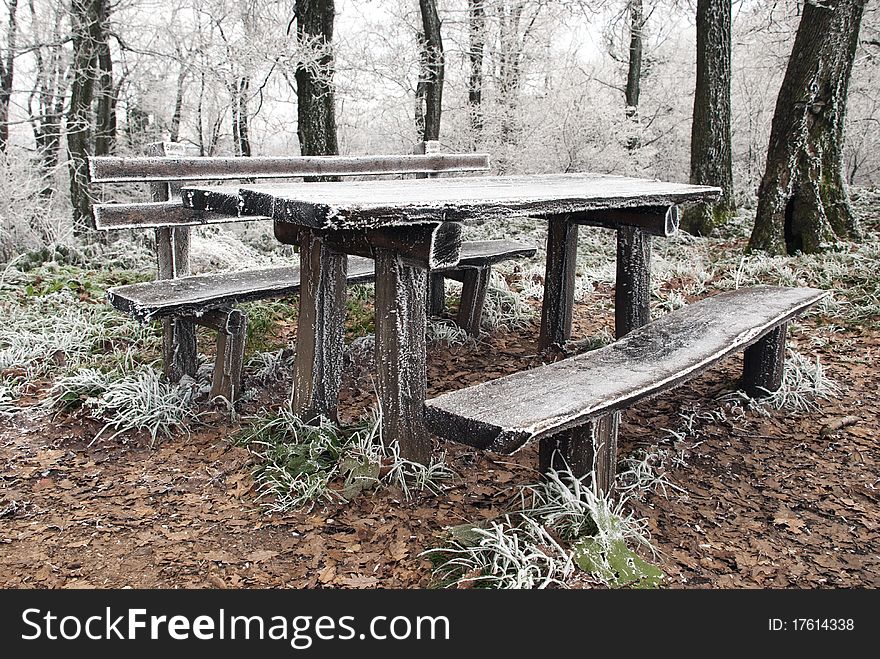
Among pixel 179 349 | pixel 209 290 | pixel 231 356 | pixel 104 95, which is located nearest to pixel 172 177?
pixel 209 290

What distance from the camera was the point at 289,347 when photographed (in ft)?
16.5

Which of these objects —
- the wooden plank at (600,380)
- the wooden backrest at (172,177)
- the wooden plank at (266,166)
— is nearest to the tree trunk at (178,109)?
the wooden plank at (266,166)

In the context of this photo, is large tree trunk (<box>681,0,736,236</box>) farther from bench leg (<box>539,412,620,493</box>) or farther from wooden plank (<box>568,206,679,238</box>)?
bench leg (<box>539,412,620,493</box>)

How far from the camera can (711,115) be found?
28.6 ft

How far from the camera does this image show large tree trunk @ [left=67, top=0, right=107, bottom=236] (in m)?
8.80

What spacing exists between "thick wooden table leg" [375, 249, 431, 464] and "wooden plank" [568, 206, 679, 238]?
1.71 metres

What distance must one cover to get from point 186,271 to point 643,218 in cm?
272

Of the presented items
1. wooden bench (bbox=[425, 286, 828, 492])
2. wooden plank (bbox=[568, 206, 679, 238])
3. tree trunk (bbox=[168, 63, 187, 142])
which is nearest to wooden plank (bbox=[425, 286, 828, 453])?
wooden bench (bbox=[425, 286, 828, 492])

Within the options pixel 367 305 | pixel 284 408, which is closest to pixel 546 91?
pixel 367 305

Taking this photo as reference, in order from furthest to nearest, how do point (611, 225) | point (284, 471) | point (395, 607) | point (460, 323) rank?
1. point (460, 323)
2. point (611, 225)
3. point (284, 471)
4. point (395, 607)

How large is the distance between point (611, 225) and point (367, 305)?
194 centimetres

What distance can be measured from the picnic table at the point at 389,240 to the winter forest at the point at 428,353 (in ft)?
0.43

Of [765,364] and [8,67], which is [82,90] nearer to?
[8,67]

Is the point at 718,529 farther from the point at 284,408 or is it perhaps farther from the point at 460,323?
the point at 460,323
